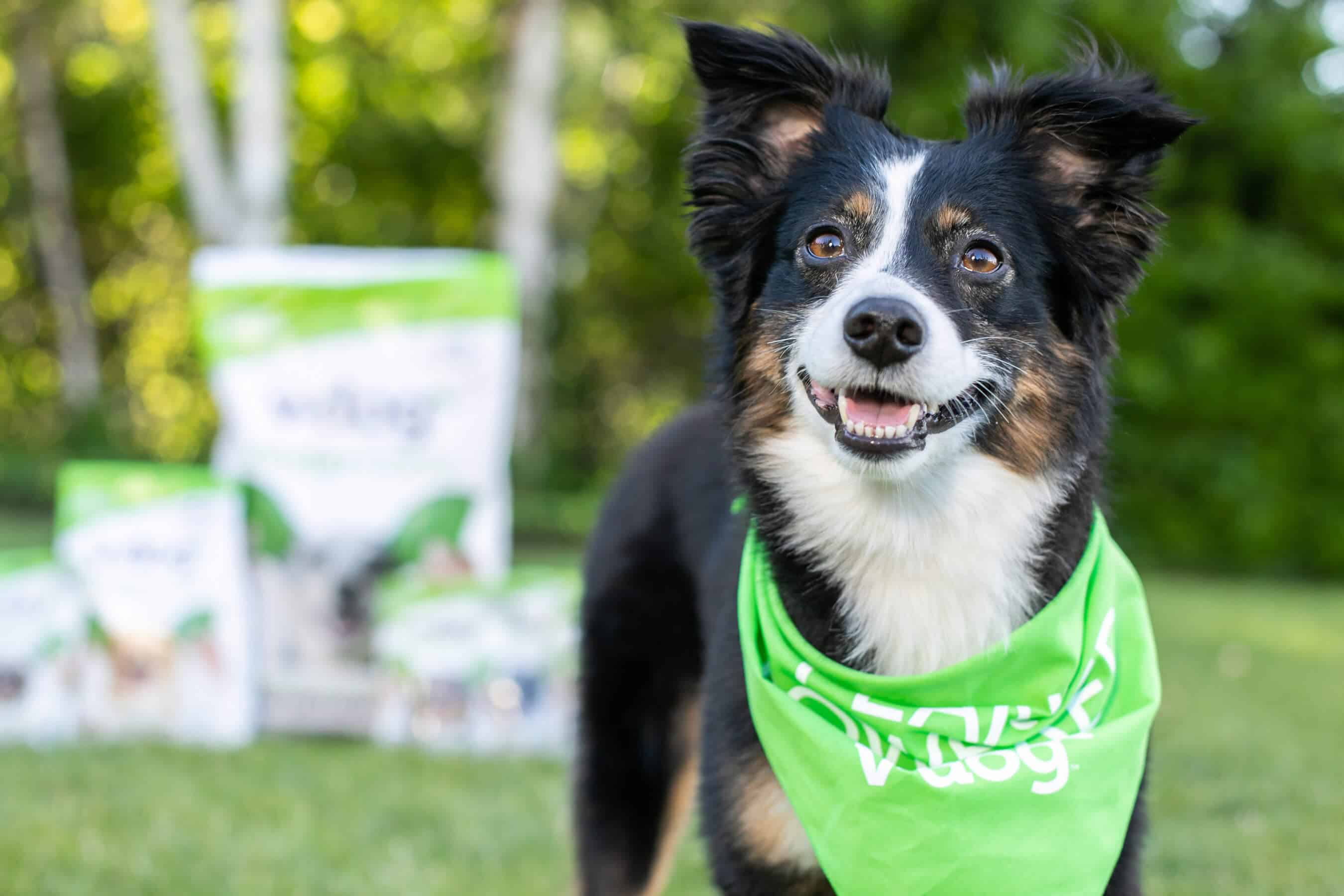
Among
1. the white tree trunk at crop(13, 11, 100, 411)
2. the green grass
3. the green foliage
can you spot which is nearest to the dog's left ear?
the green grass

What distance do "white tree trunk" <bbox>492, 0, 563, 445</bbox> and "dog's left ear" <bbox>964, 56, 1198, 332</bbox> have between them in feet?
25.7

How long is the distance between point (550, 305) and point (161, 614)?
8.21 meters

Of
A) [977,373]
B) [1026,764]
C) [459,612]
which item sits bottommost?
[459,612]

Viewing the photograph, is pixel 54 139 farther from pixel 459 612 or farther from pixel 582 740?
pixel 582 740

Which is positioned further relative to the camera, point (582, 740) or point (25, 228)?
point (25, 228)

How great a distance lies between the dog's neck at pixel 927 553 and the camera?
2475 mm

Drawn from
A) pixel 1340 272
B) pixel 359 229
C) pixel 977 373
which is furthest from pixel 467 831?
pixel 359 229

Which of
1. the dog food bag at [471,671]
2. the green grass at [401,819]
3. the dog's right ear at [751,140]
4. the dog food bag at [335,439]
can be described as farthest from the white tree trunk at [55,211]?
the dog's right ear at [751,140]

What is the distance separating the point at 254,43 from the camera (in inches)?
332

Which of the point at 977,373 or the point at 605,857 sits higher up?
the point at 977,373

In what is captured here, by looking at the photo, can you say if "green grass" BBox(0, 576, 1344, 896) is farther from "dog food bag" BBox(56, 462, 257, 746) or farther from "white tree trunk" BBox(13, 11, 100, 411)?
"white tree trunk" BBox(13, 11, 100, 411)

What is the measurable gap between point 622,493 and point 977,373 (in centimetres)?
132

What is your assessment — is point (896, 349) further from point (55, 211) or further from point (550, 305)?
point (55, 211)

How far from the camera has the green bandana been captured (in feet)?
7.82
